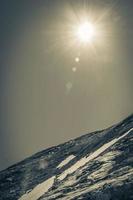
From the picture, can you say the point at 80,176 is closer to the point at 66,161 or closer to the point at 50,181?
the point at 50,181

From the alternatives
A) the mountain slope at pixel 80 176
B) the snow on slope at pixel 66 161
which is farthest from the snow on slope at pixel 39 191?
the snow on slope at pixel 66 161

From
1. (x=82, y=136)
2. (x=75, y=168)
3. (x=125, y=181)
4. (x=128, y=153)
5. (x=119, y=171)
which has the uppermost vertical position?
(x=82, y=136)

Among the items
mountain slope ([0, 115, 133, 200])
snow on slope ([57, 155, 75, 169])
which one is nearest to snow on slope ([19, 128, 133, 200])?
mountain slope ([0, 115, 133, 200])

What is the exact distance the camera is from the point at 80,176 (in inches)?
1895

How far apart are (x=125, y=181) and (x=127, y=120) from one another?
39.9 metres

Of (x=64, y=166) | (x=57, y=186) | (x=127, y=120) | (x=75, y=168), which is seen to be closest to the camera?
(x=57, y=186)

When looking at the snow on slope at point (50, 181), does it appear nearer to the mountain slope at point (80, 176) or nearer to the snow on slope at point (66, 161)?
the mountain slope at point (80, 176)

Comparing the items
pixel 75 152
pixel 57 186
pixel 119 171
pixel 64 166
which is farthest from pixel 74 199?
pixel 75 152

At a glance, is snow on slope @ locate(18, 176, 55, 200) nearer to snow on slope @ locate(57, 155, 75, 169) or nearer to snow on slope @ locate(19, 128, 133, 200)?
snow on slope @ locate(19, 128, 133, 200)

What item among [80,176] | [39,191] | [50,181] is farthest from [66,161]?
[80,176]

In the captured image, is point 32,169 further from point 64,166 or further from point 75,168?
point 75,168

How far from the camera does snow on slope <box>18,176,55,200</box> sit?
1909 inches

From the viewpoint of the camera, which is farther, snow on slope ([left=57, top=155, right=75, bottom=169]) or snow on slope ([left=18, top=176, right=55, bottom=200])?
snow on slope ([left=57, top=155, right=75, bottom=169])

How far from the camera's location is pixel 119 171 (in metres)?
42.2
